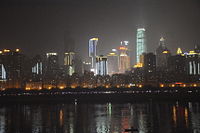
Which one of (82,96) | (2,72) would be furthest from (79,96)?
(2,72)

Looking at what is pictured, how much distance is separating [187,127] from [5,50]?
341 feet

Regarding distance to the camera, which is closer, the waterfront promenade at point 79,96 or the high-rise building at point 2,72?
the waterfront promenade at point 79,96

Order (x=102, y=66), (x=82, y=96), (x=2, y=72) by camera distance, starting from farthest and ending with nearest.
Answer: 1. (x=102, y=66)
2. (x=2, y=72)
3. (x=82, y=96)

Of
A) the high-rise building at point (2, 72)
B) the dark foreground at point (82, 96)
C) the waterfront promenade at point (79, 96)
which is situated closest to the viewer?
the dark foreground at point (82, 96)

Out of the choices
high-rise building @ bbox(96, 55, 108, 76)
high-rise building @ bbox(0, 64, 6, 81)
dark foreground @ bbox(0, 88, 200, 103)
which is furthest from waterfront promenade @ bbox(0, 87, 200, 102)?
high-rise building @ bbox(96, 55, 108, 76)

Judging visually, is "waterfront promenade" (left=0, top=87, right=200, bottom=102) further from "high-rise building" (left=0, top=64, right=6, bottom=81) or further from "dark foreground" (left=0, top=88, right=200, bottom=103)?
"high-rise building" (left=0, top=64, right=6, bottom=81)

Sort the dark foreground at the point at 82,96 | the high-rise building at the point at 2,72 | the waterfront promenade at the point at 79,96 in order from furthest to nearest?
the high-rise building at the point at 2,72, the waterfront promenade at the point at 79,96, the dark foreground at the point at 82,96

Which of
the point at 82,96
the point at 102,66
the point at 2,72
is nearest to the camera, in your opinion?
the point at 82,96

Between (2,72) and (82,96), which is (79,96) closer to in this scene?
(82,96)

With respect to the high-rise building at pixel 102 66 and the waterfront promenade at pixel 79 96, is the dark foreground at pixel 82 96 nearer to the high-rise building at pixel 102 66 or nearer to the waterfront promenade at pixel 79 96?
the waterfront promenade at pixel 79 96

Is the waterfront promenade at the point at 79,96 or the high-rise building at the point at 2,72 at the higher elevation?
the high-rise building at the point at 2,72

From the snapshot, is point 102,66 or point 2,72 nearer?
point 2,72

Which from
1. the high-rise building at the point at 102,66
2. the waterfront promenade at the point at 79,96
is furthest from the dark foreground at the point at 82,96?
the high-rise building at the point at 102,66

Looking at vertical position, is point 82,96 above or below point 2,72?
below
